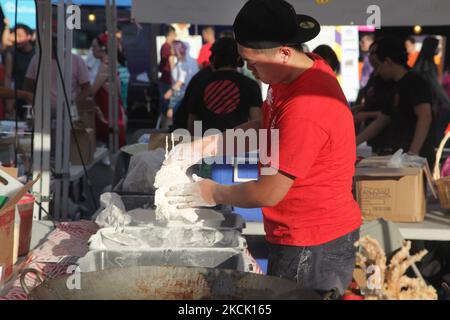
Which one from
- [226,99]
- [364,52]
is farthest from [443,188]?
[364,52]

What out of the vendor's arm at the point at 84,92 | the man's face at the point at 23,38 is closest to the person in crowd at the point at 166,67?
the man's face at the point at 23,38

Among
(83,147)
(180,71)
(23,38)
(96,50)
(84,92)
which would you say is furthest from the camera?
(180,71)

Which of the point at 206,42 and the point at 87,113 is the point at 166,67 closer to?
the point at 206,42

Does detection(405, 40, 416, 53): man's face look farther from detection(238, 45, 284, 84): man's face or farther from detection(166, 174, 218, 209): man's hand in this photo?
detection(166, 174, 218, 209): man's hand

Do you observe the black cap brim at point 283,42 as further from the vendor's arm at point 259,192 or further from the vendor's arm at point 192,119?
the vendor's arm at point 192,119

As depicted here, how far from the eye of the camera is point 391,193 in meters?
3.93

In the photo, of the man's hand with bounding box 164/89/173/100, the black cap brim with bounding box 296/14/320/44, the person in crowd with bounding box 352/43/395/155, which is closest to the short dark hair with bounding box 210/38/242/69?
the person in crowd with bounding box 352/43/395/155

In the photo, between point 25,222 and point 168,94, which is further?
point 168,94

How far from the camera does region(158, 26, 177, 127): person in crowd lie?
11625 mm

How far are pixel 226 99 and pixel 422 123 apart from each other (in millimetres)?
1226

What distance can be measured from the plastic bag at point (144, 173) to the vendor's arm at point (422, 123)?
6.11 feet

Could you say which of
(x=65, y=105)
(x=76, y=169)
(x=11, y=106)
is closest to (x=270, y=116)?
(x=65, y=105)

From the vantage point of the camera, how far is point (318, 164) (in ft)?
7.44
